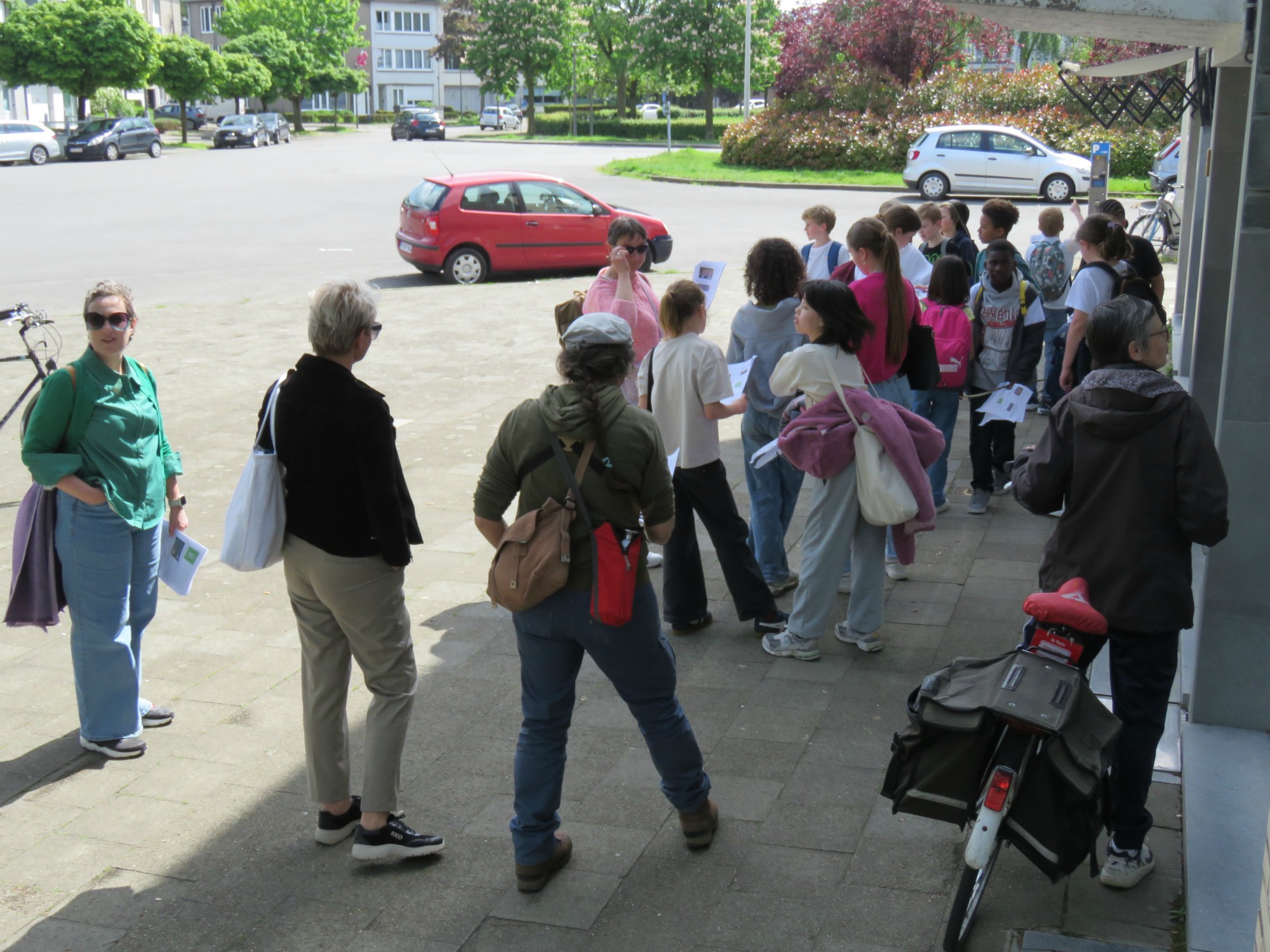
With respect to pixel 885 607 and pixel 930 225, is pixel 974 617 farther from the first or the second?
pixel 930 225

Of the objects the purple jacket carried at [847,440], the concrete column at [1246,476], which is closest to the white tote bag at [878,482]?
the purple jacket carried at [847,440]

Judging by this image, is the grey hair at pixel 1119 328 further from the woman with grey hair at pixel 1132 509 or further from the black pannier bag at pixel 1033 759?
the black pannier bag at pixel 1033 759

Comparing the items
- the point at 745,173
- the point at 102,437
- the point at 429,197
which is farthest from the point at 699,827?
the point at 745,173

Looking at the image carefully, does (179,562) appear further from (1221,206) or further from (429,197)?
(429,197)

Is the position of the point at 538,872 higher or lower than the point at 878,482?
lower

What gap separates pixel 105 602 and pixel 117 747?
1.86ft

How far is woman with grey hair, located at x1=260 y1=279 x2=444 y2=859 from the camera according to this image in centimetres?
371

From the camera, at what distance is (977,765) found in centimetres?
327

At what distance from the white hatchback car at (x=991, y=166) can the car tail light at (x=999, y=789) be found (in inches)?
1078

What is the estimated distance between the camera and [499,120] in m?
76.9

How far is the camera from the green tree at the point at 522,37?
7162 centimetres

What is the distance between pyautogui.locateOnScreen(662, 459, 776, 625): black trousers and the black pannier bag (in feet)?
7.61

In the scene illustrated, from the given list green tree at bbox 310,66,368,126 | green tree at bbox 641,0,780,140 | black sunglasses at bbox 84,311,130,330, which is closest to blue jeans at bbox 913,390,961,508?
black sunglasses at bbox 84,311,130,330

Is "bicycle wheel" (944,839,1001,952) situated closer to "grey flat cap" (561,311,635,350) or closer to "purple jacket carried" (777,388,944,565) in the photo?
"grey flat cap" (561,311,635,350)
